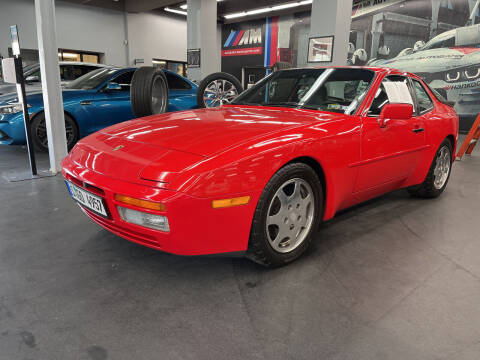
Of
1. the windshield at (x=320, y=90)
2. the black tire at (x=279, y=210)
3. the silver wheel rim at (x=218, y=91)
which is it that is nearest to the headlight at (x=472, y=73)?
the silver wheel rim at (x=218, y=91)

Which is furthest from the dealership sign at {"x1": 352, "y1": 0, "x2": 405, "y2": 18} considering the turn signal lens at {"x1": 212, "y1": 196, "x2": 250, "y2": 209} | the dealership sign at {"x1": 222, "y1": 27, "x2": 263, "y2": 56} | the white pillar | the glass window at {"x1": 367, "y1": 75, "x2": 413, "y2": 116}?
the turn signal lens at {"x1": 212, "y1": 196, "x2": 250, "y2": 209}

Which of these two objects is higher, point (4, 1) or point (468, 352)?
point (4, 1)

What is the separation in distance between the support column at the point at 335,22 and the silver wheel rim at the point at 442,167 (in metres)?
4.20

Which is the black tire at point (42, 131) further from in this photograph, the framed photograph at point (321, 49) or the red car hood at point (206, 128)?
the framed photograph at point (321, 49)

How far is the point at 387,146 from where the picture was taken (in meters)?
2.43

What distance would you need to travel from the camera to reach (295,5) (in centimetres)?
1388

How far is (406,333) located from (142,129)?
175 cm

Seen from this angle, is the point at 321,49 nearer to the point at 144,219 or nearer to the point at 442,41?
the point at 442,41

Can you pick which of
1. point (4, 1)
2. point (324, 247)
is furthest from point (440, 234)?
point (4, 1)

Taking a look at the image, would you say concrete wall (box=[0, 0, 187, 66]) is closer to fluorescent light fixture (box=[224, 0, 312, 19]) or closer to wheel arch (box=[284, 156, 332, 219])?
fluorescent light fixture (box=[224, 0, 312, 19])

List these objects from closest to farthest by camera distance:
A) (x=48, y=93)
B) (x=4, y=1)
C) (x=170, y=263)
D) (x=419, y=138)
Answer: (x=170, y=263) < (x=419, y=138) < (x=48, y=93) < (x=4, y=1)

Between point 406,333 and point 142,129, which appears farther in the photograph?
point 142,129

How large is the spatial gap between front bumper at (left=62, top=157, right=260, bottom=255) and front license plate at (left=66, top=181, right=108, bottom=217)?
4cm

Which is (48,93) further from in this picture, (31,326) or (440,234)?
(440,234)
